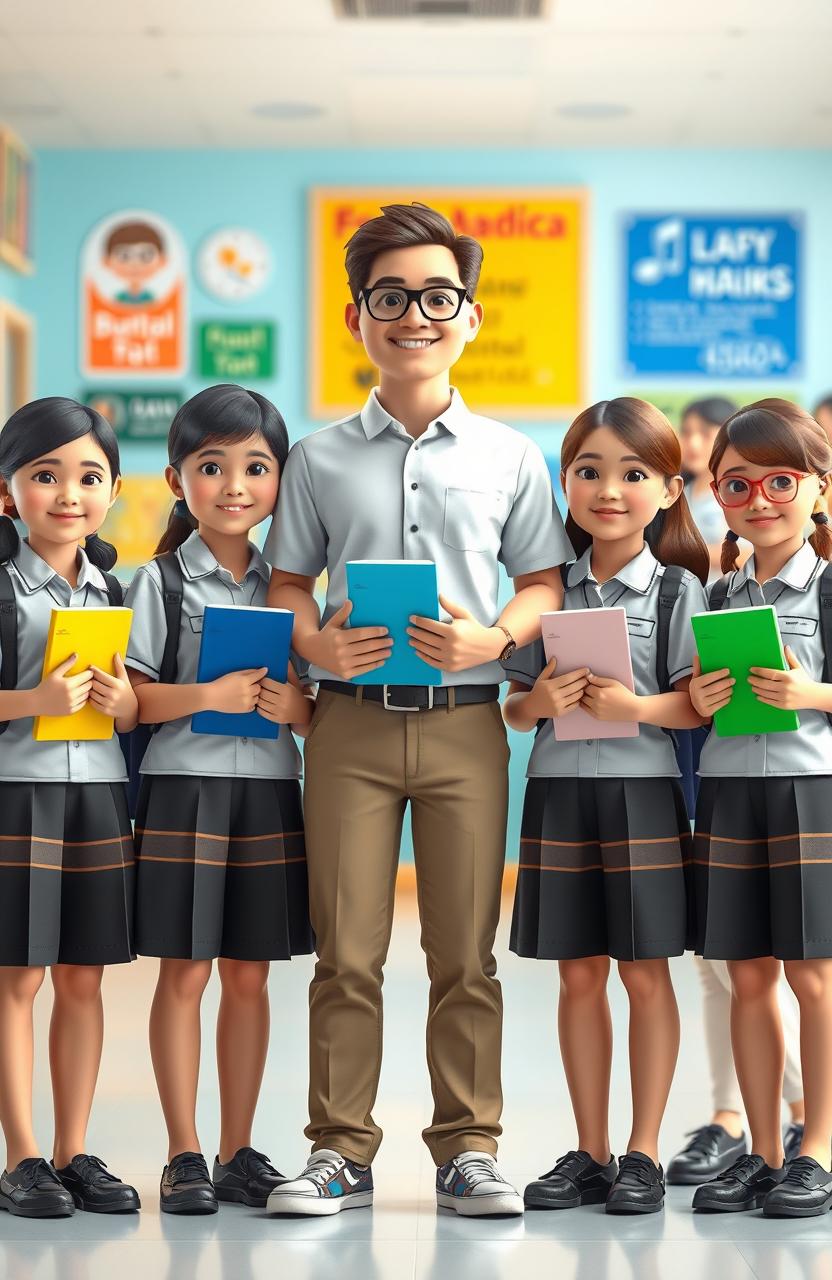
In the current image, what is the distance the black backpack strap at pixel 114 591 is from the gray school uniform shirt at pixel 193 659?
0.19 ft

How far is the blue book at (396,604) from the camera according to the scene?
209cm

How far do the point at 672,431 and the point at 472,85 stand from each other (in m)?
3.00

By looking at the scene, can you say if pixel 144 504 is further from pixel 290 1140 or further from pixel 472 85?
pixel 290 1140

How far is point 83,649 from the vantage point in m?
2.19

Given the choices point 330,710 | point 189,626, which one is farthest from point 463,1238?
point 189,626

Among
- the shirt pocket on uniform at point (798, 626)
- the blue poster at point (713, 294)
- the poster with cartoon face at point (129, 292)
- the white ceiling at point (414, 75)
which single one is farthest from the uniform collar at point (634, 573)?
the poster with cartoon face at point (129, 292)

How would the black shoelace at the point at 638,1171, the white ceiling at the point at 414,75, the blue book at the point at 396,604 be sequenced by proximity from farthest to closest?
the white ceiling at the point at 414,75 → the black shoelace at the point at 638,1171 → the blue book at the point at 396,604

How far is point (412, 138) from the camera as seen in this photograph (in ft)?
17.6

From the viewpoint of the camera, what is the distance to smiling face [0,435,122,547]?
2.29 metres

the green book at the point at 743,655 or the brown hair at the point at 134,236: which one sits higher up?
the brown hair at the point at 134,236

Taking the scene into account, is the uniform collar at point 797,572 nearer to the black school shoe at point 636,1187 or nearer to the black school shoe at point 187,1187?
the black school shoe at point 636,1187

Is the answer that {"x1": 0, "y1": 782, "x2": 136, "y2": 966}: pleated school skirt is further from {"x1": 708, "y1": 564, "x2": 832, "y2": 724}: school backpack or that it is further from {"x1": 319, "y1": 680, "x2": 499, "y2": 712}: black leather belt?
{"x1": 708, "y1": 564, "x2": 832, "y2": 724}: school backpack

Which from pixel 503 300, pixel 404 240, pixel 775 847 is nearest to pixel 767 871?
pixel 775 847

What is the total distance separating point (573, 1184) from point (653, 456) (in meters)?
1.14
